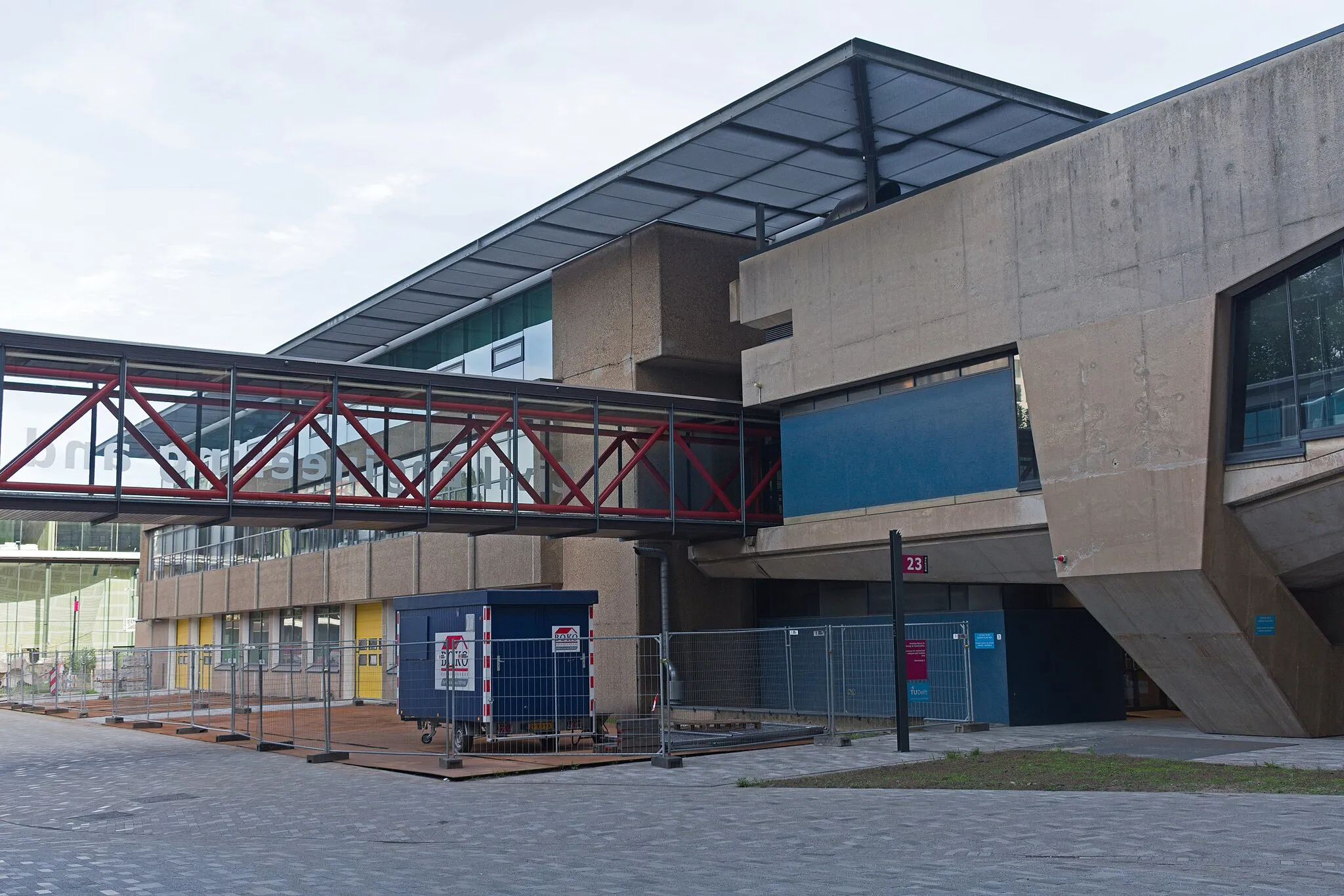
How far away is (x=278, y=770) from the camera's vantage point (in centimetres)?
1872

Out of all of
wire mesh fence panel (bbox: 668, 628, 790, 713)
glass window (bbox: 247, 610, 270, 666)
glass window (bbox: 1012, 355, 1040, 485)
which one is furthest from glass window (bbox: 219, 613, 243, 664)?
glass window (bbox: 1012, 355, 1040, 485)

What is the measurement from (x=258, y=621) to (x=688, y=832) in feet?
134

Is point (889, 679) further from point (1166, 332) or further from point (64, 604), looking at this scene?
point (64, 604)

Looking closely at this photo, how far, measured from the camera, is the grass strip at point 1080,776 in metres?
13.4

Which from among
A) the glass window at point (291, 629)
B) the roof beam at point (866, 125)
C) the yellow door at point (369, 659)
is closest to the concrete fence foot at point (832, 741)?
the roof beam at point (866, 125)

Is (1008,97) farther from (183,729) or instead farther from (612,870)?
(183,729)

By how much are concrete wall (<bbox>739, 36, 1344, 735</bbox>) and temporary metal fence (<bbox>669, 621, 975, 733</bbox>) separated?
11.3ft

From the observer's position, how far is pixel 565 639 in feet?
67.1

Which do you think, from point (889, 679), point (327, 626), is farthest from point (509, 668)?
point (327, 626)

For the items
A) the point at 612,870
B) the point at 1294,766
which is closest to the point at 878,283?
the point at 1294,766

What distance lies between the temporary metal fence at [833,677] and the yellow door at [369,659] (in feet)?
46.9

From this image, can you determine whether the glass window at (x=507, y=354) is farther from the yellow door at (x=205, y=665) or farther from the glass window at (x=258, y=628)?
the glass window at (x=258, y=628)

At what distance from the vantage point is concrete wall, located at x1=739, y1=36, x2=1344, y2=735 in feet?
58.9

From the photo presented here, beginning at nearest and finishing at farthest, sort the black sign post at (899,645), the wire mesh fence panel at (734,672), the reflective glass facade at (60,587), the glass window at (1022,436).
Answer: the black sign post at (899,645) → the glass window at (1022,436) → the wire mesh fence panel at (734,672) → the reflective glass facade at (60,587)
